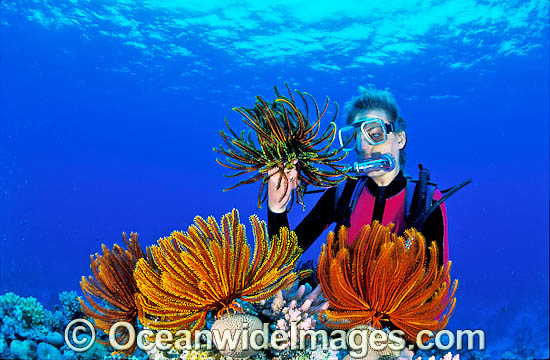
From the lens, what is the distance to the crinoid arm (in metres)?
2.40

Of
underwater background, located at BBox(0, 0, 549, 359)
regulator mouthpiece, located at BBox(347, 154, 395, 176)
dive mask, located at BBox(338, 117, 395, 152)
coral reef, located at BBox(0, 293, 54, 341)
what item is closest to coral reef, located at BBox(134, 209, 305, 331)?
regulator mouthpiece, located at BBox(347, 154, 395, 176)

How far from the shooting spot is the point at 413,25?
81.2 ft

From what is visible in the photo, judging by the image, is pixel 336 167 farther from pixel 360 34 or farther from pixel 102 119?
pixel 102 119

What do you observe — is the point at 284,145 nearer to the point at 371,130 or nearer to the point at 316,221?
the point at 371,130

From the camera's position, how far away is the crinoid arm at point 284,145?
2396mm

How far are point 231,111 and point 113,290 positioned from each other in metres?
48.8

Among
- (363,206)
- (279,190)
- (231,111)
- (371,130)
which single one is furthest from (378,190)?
(231,111)

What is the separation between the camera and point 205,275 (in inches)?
87.0

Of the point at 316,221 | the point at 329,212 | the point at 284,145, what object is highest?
the point at 329,212

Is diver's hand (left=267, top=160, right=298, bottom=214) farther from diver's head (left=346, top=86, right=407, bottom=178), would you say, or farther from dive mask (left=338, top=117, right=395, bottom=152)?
diver's head (left=346, top=86, right=407, bottom=178)

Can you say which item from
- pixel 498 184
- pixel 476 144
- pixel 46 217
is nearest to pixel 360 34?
pixel 476 144

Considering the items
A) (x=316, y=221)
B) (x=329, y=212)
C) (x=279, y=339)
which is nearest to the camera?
(x=279, y=339)

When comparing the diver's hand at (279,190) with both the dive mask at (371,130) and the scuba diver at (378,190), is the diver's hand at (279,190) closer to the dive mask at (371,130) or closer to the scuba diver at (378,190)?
the scuba diver at (378,190)

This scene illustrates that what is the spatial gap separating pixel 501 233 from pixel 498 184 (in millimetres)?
20787
